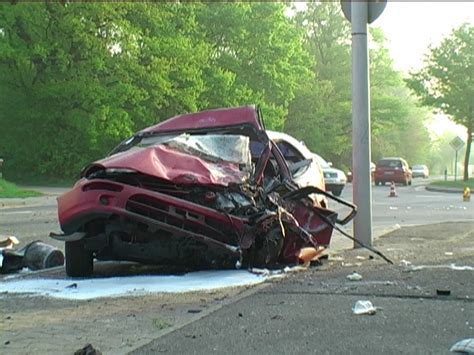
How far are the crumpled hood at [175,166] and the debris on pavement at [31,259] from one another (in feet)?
6.08

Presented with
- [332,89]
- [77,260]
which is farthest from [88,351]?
[332,89]

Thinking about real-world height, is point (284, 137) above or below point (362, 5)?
below

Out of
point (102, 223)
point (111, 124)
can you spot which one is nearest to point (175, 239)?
point (102, 223)

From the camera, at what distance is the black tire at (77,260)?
25.9 ft

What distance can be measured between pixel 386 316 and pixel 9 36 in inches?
1178

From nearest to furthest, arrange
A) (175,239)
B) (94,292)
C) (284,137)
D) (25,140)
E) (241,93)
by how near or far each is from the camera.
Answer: (94,292) → (175,239) → (284,137) → (25,140) → (241,93)

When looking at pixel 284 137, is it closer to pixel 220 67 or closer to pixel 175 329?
pixel 175 329

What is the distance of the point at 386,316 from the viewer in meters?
5.61

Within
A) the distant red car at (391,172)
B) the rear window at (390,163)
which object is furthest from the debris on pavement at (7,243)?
the rear window at (390,163)

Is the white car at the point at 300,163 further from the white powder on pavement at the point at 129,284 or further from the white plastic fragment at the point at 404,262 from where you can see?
the white powder on pavement at the point at 129,284

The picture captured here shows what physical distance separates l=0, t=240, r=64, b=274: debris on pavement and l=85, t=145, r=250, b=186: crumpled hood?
185cm

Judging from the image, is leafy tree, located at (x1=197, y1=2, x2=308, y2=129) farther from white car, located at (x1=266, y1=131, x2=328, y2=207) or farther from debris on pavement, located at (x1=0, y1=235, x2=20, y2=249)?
white car, located at (x1=266, y1=131, x2=328, y2=207)

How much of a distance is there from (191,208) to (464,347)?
3410 millimetres

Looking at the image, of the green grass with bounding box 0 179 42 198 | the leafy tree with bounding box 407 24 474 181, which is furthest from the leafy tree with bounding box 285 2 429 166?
the green grass with bounding box 0 179 42 198
